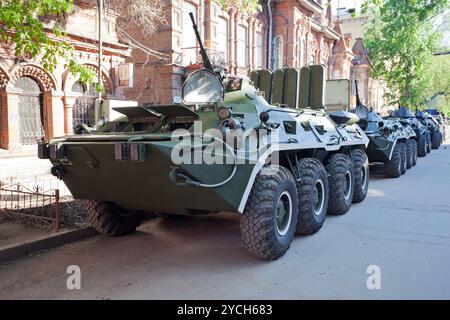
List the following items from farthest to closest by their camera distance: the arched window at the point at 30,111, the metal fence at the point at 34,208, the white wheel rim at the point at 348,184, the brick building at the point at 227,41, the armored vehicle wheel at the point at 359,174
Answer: the brick building at the point at 227,41
the arched window at the point at 30,111
the armored vehicle wheel at the point at 359,174
the white wheel rim at the point at 348,184
the metal fence at the point at 34,208

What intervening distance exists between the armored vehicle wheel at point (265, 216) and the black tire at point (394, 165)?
6.70 meters

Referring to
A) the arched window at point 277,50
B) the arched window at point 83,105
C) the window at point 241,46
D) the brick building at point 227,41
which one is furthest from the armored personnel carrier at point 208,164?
→ the arched window at point 277,50

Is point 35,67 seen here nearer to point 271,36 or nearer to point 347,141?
point 347,141

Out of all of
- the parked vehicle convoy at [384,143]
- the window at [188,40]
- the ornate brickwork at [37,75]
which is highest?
the window at [188,40]

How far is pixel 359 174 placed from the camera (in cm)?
735

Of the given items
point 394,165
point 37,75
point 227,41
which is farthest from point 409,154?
point 37,75

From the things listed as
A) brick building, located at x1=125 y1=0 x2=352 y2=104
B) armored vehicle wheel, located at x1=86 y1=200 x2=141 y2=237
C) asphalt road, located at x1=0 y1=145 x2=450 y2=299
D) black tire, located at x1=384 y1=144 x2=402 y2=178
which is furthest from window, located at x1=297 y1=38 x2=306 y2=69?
armored vehicle wheel, located at x1=86 y1=200 x2=141 y2=237

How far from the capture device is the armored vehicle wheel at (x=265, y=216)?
167 inches

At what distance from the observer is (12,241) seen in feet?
16.1

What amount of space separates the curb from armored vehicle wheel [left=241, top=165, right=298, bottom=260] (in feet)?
7.28

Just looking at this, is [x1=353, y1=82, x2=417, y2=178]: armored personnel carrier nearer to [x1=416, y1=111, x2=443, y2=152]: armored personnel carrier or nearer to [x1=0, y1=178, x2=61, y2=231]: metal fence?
[x1=0, y1=178, x2=61, y2=231]: metal fence

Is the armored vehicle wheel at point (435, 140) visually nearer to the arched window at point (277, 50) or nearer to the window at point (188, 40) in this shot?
the arched window at point (277, 50)
